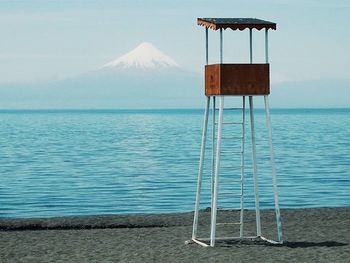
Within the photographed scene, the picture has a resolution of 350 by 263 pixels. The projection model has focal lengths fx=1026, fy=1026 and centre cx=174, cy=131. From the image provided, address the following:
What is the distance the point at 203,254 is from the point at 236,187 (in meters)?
22.9

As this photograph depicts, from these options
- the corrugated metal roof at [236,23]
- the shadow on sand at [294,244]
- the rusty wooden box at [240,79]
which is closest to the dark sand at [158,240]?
the shadow on sand at [294,244]

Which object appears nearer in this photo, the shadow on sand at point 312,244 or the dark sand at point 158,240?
the dark sand at point 158,240

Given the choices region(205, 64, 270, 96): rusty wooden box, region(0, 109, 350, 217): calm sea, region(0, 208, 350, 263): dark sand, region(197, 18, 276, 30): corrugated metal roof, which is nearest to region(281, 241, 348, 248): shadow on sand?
region(0, 208, 350, 263): dark sand

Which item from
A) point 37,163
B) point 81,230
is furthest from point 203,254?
point 37,163

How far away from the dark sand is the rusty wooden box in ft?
10.1

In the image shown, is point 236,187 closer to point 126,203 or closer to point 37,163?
point 126,203

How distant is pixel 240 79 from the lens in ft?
64.6

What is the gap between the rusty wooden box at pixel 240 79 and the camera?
64.3 feet

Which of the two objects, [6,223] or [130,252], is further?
[6,223]

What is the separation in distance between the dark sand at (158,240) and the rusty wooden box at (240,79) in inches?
122

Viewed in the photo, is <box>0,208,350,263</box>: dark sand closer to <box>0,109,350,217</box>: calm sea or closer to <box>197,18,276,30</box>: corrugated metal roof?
<box>197,18,276,30</box>: corrugated metal roof

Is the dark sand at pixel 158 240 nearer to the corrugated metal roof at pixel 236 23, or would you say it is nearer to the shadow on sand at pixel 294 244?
the shadow on sand at pixel 294 244

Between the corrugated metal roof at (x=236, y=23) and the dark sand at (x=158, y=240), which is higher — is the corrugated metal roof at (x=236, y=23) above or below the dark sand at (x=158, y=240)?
above

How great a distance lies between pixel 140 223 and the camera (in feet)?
83.3
